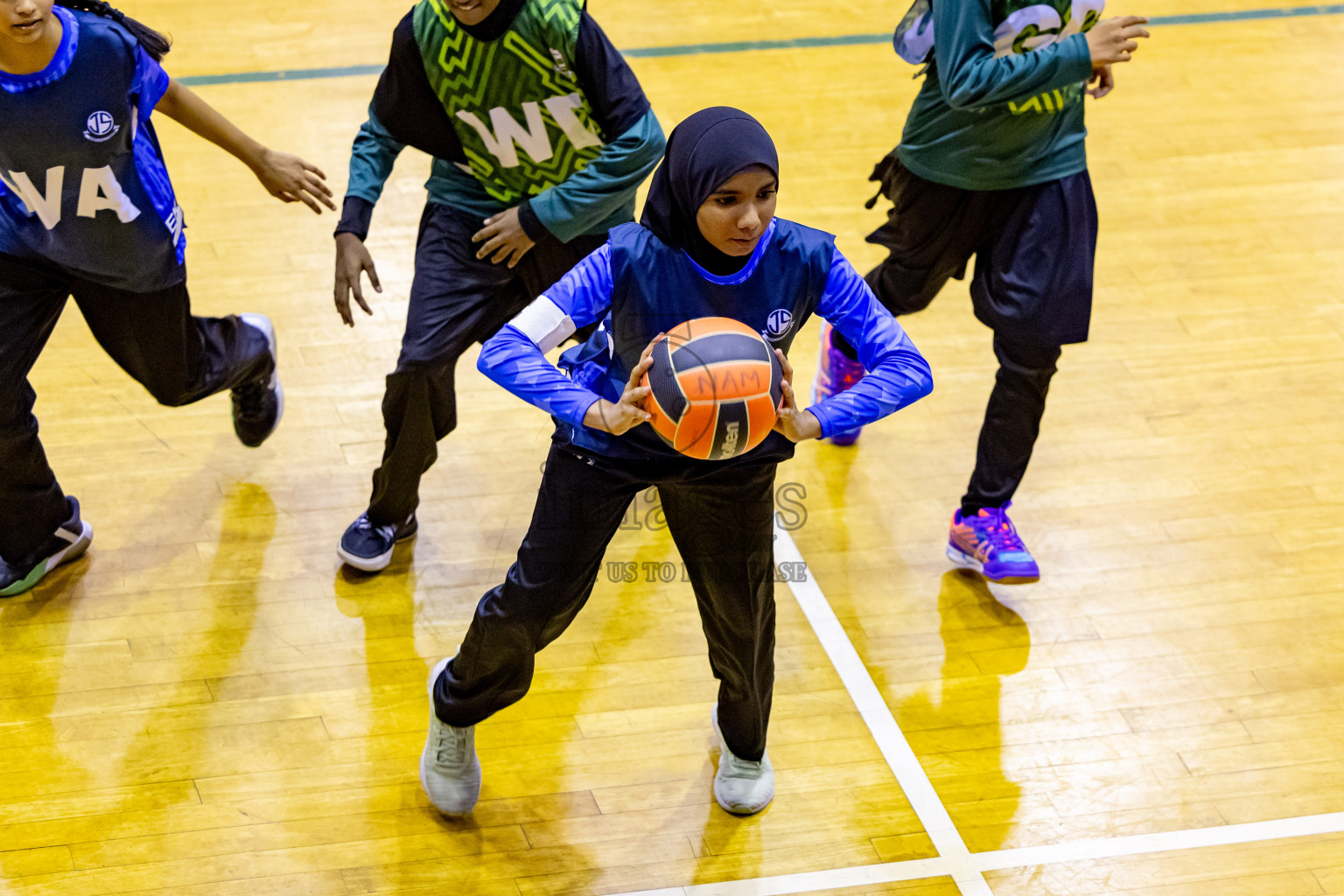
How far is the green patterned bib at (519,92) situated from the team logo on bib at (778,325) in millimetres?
998

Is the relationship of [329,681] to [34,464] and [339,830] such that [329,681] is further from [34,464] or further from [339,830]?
[34,464]

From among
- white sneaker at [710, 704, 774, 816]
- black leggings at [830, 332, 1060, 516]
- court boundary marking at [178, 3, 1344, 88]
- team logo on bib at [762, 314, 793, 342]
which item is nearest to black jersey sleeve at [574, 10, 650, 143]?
team logo on bib at [762, 314, 793, 342]

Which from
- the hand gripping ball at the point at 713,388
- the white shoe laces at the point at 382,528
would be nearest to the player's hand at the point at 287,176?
the white shoe laces at the point at 382,528

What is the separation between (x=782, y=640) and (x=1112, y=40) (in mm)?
1796

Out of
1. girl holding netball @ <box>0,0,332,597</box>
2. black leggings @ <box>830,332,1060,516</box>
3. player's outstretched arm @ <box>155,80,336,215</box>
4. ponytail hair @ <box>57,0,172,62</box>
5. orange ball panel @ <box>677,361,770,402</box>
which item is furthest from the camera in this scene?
black leggings @ <box>830,332,1060,516</box>

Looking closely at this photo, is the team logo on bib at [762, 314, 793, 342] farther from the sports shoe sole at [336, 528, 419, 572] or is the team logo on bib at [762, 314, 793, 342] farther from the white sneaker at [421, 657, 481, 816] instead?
the sports shoe sole at [336, 528, 419, 572]

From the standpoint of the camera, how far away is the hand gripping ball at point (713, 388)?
2.58 m

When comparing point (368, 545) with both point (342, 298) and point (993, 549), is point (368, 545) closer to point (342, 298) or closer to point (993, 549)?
point (342, 298)

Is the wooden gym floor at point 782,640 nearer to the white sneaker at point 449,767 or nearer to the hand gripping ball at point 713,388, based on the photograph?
the white sneaker at point 449,767

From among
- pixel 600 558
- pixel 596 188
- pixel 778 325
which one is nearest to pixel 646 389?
pixel 778 325

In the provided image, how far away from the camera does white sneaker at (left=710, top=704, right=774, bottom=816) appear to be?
338cm

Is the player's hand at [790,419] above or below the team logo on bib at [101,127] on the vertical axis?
below

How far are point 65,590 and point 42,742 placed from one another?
1.90ft

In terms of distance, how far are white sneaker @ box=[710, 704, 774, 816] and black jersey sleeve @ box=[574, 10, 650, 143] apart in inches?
58.1
